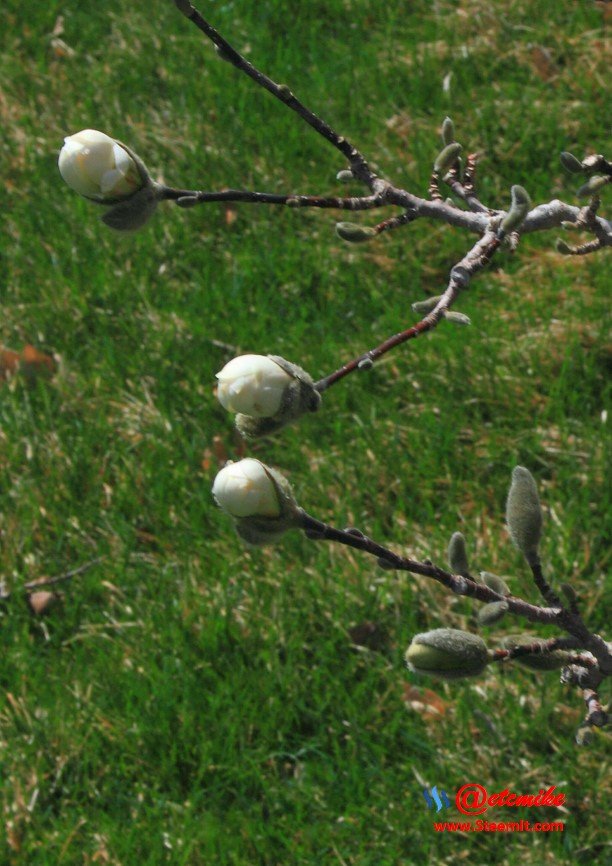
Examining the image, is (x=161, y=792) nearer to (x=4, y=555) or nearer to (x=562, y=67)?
(x=4, y=555)

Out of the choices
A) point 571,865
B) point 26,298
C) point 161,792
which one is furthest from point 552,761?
point 26,298

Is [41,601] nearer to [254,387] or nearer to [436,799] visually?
[436,799]

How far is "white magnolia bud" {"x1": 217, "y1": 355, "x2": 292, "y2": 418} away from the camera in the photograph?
1101 mm

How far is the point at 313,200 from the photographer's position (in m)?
1.27

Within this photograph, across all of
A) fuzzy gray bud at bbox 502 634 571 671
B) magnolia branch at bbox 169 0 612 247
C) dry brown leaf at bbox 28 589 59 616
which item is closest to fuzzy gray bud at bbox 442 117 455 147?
magnolia branch at bbox 169 0 612 247

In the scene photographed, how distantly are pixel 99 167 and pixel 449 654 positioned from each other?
2.03 ft

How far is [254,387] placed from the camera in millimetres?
1099

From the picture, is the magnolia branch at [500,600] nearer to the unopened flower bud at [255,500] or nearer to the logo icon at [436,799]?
the unopened flower bud at [255,500]

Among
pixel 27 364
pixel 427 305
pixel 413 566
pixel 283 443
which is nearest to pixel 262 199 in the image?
pixel 427 305

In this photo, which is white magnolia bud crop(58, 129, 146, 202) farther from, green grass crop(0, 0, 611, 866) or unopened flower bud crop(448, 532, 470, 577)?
→ green grass crop(0, 0, 611, 866)

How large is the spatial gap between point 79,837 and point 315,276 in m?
1.57

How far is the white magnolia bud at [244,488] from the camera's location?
1139mm

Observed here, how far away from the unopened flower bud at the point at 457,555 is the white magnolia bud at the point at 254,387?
0.95ft

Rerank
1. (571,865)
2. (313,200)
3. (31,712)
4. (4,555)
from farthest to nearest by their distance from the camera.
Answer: (4,555) → (31,712) → (571,865) → (313,200)
